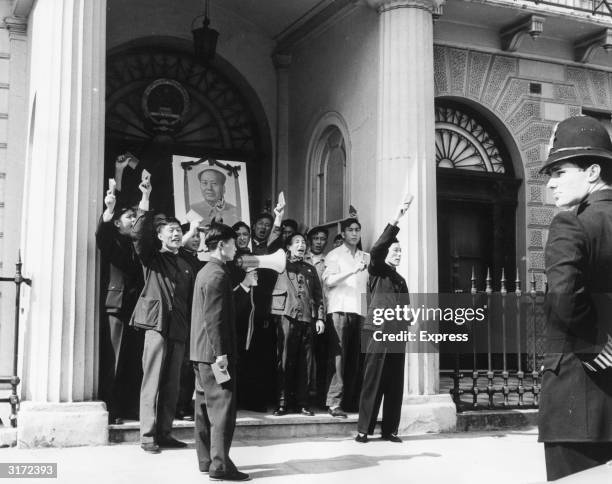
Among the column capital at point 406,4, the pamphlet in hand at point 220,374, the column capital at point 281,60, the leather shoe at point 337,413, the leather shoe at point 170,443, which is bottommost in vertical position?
the leather shoe at point 170,443

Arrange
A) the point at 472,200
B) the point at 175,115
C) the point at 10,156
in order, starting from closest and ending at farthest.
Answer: the point at 10,156, the point at 175,115, the point at 472,200

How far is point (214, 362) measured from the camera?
6.40m

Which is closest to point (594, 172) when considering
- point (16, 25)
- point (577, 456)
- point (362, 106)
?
point (577, 456)

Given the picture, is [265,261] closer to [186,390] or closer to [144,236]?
[186,390]

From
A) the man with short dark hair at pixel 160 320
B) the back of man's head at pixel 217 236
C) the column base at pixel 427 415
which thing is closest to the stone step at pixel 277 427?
the man with short dark hair at pixel 160 320

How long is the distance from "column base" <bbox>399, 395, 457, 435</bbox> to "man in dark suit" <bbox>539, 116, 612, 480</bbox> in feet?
19.2

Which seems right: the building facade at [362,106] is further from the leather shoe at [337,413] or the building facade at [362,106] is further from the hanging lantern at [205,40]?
the hanging lantern at [205,40]

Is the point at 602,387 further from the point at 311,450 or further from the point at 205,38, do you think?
the point at 205,38

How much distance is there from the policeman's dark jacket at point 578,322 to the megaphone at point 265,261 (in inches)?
234

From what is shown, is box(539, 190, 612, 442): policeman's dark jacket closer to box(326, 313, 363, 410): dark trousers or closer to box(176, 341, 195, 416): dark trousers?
box(176, 341, 195, 416): dark trousers

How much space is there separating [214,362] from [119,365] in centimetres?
232

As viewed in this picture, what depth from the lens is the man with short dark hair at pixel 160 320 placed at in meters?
7.52

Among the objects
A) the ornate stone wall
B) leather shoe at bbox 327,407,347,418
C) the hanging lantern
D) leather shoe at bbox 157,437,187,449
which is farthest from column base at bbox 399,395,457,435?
the hanging lantern

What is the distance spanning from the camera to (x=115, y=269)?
8.30 meters
